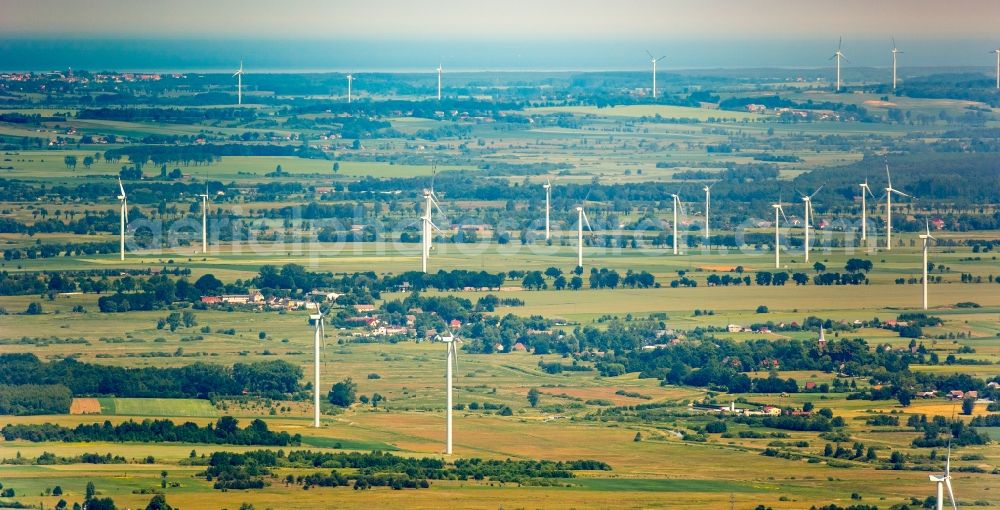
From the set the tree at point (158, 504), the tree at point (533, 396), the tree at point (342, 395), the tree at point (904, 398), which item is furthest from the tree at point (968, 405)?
the tree at point (158, 504)

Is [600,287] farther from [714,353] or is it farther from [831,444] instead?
[831,444]

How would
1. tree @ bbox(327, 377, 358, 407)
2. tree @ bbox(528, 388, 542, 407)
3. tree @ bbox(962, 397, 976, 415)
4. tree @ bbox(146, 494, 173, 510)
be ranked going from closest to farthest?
→ 1. tree @ bbox(146, 494, 173, 510)
2. tree @ bbox(962, 397, 976, 415)
3. tree @ bbox(327, 377, 358, 407)
4. tree @ bbox(528, 388, 542, 407)

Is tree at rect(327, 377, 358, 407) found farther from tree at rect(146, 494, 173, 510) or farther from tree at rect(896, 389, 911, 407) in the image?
tree at rect(896, 389, 911, 407)

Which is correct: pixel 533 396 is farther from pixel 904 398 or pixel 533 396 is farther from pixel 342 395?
pixel 904 398

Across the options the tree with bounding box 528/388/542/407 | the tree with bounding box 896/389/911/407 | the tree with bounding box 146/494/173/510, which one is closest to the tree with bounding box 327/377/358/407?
the tree with bounding box 528/388/542/407

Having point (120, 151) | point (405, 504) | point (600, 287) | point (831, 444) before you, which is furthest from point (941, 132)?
point (405, 504)

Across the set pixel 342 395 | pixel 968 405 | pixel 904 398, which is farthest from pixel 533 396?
pixel 968 405
